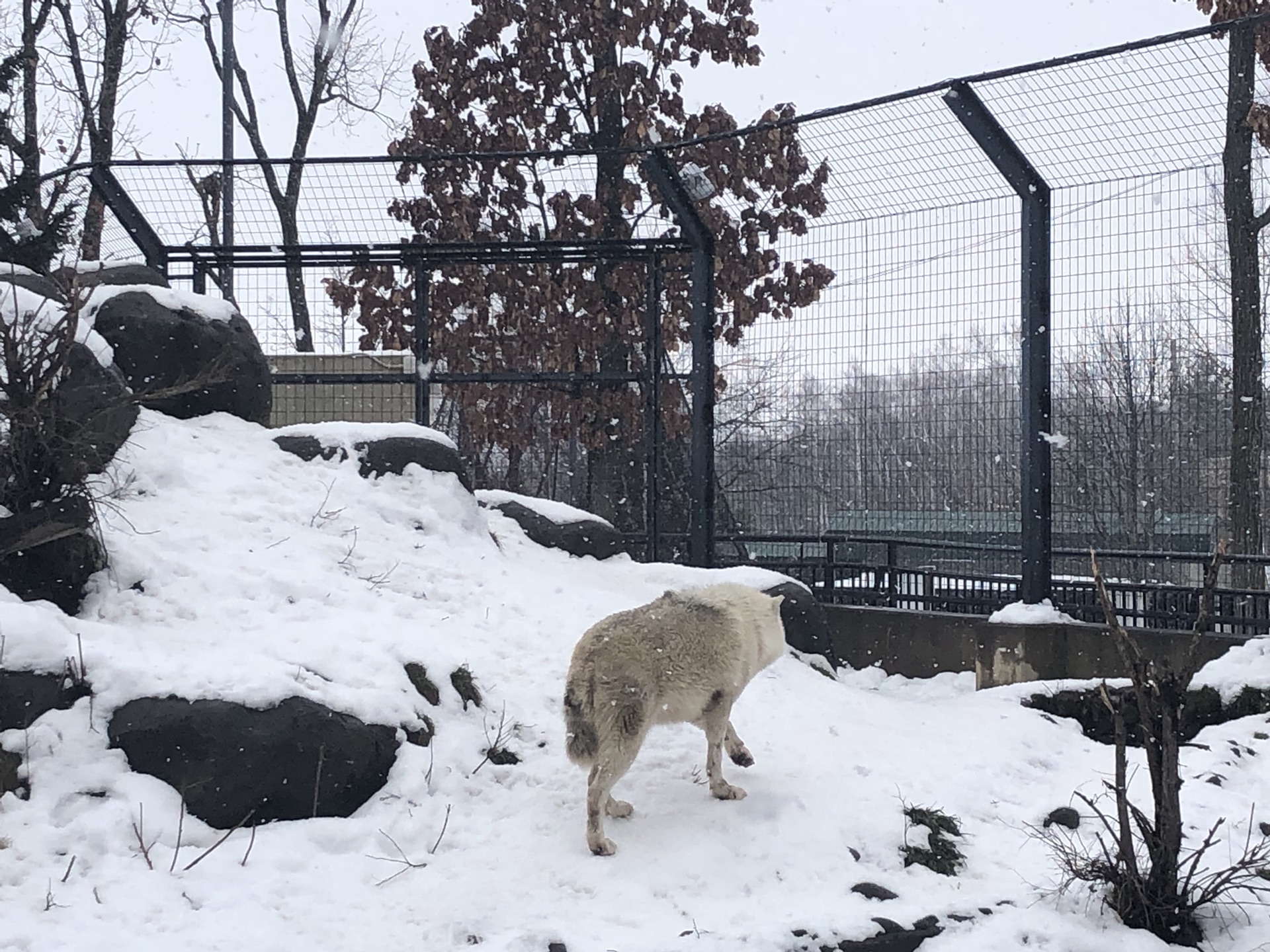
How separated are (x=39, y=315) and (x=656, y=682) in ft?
10.8

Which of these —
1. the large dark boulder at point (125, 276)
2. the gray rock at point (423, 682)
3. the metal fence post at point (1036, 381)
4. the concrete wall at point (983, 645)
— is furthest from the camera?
the large dark boulder at point (125, 276)

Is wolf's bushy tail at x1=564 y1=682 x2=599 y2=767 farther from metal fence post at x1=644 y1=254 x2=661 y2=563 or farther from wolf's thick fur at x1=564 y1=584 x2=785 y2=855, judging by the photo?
metal fence post at x1=644 y1=254 x2=661 y2=563

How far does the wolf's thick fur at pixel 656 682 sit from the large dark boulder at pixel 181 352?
11.7 ft

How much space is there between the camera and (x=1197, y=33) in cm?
560

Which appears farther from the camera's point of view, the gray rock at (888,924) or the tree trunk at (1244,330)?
the tree trunk at (1244,330)

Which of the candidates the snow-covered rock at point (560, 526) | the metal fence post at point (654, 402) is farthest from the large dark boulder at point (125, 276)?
the metal fence post at point (654, 402)

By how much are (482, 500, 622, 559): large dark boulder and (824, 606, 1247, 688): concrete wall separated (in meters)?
1.64

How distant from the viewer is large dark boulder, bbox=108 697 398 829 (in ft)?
13.7

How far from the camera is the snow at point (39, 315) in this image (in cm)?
482

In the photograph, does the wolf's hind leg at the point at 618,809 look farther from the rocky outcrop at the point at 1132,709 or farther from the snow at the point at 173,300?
the snow at the point at 173,300

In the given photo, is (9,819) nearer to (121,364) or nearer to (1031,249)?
(121,364)

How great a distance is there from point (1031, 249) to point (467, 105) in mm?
8653

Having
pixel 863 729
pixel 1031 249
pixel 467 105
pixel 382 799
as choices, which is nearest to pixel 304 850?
pixel 382 799

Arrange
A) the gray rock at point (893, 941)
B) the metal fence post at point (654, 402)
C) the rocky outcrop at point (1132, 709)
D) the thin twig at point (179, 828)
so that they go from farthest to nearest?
the metal fence post at point (654, 402) < the rocky outcrop at point (1132, 709) < the thin twig at point (179, 828) < the gray rock at point (893, 941)
